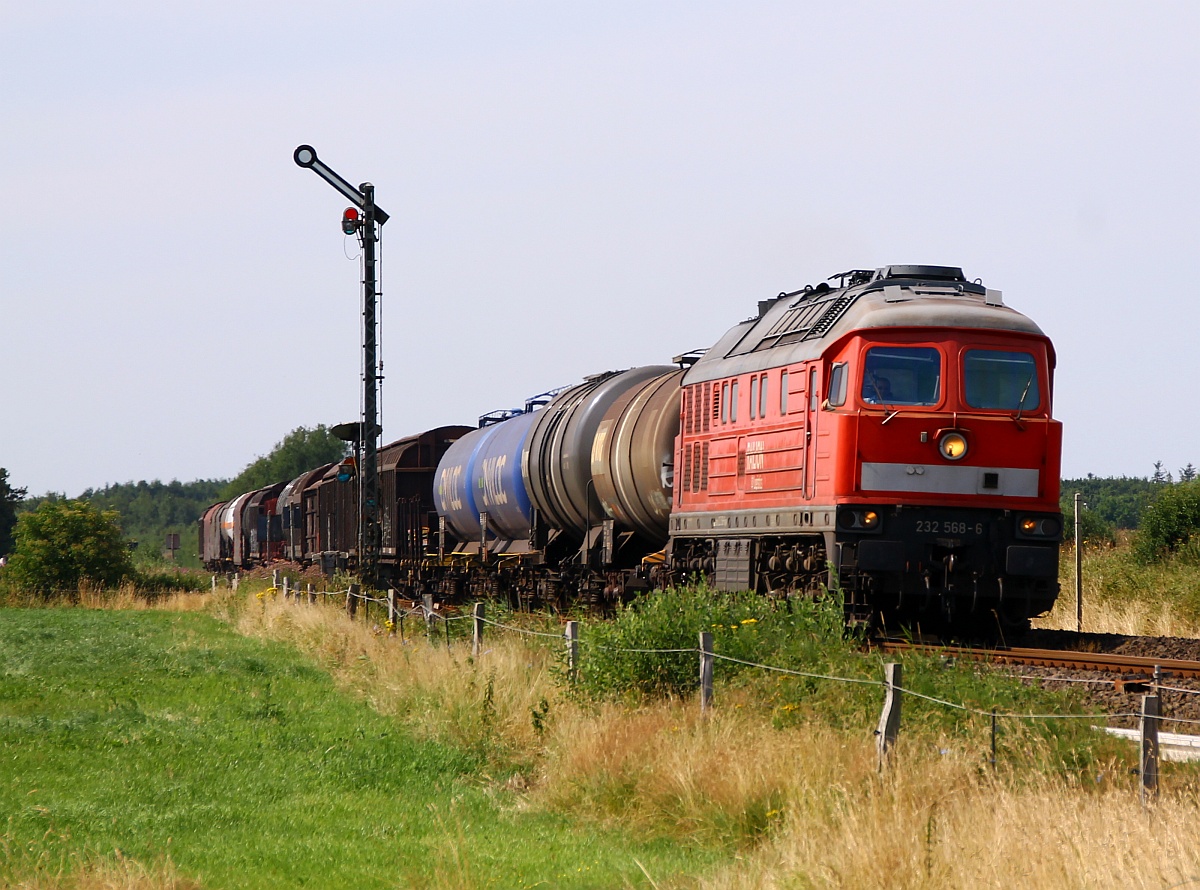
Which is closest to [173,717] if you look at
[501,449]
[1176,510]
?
[501,449]

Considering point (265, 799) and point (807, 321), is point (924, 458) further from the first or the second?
point (265, 799)

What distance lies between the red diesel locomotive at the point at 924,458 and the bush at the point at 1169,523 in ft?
50.7

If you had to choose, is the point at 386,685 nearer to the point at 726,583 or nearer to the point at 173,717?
the point at 173,717

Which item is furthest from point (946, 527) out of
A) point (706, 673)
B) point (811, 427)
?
point (706, 673)

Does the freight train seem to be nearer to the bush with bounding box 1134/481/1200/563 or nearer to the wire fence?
the wire fence

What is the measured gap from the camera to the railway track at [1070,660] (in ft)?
43.1

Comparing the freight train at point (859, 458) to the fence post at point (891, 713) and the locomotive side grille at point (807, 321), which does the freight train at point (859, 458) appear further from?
the fence post at point (891, 713)

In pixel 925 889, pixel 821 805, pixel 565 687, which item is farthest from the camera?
pixel 565 687

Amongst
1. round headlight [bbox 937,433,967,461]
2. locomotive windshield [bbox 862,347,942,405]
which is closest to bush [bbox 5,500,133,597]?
locomotive windshield [bbox 862,347,942,405]

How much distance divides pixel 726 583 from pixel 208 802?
8462 mm

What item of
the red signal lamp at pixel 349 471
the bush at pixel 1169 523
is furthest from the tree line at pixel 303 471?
the red signal lamp at pixel 349 471

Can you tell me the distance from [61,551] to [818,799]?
38.5 metres

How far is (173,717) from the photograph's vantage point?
51.5 ft

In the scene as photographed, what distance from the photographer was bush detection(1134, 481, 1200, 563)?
30953 mm
